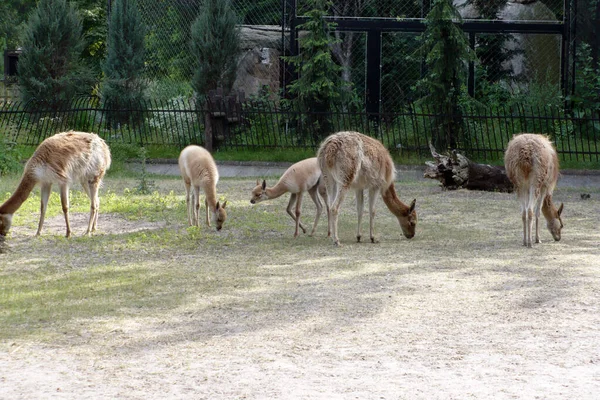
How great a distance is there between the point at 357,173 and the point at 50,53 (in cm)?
1581

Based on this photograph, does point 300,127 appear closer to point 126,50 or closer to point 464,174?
point 464,174

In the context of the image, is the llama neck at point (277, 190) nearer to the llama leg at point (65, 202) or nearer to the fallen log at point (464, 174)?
the llama leg at point (65, 202)

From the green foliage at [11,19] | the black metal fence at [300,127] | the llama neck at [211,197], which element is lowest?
the llama neck at [211,197]

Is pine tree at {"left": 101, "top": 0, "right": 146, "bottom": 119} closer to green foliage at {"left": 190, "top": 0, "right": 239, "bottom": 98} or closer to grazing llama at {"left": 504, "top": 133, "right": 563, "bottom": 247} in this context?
green foliage at {"left": 190, "top": 0, "right": 239, "bottom": 98}

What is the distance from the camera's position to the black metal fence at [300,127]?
2058 cm

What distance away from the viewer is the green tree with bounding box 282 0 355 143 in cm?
2116

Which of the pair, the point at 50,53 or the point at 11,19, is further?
the point at 11,19

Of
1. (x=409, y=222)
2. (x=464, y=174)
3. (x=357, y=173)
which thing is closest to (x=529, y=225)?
(x=409, y=222)

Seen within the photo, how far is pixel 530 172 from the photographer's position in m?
11.3

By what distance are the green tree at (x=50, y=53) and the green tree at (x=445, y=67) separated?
995cm

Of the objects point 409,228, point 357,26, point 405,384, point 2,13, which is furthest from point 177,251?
point 2,13

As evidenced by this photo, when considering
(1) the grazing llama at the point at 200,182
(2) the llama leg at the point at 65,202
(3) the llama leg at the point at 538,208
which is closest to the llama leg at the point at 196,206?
(1) the grazing llama at the point at 200,182

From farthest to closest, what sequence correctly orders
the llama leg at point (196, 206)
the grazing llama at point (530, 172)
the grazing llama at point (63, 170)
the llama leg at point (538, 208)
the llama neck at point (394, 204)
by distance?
the llama leg at point (196, 206) → the llama neck at point (394, 204) → the llama leg at point (538, 208) → the grazing llama at point (63, 170) → the grazing llama at point (530, 172)

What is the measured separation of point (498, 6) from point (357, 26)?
3.88 metres
